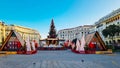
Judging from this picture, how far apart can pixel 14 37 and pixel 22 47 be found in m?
3.90

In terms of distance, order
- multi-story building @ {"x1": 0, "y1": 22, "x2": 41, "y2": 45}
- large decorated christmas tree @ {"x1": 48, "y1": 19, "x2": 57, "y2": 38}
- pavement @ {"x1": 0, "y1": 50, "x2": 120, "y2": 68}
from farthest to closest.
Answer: multi-story building @ {"x1": 0, "y1": 22, "x2": 41, "y2": 45}, large decorated christmas tree @ {"x1": 48, "y1": 19, "x2": 57, "y2": 38}, pavement @ {"x1": 0, "y1": 50, "x2": 120, "y2": 68}

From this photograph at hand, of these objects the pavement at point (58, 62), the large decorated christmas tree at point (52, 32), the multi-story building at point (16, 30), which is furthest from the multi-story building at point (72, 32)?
the pavement at point (58, 62)

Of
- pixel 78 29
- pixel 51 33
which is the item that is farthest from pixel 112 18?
pixel 78 29

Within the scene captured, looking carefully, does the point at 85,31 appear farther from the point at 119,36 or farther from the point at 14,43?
the point at 14,43

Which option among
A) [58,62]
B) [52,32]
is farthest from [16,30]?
[58,62]

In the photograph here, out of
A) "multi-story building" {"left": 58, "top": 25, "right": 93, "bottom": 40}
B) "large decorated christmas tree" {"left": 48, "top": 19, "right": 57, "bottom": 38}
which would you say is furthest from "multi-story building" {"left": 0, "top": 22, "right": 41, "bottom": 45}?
"large decorated christmas tree" {"left": 48, "top": 19, "right": 57, "bottom": 38}

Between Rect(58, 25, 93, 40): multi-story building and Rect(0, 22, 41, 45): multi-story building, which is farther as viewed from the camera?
Rect(58, 25, 93, 40): multi-story building

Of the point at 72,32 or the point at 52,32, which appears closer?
the point at 52,32

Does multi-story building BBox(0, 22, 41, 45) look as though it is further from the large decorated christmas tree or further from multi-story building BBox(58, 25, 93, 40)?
the large decorated christmas tree

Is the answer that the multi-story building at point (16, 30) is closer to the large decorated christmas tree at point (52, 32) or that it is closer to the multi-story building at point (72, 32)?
the multi-story building at point (72, 32)

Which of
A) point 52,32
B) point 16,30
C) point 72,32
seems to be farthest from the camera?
point 72,32

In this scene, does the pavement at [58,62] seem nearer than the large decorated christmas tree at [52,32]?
Yes

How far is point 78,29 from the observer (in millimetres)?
156000

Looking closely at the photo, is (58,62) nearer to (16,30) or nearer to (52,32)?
(52,32)
